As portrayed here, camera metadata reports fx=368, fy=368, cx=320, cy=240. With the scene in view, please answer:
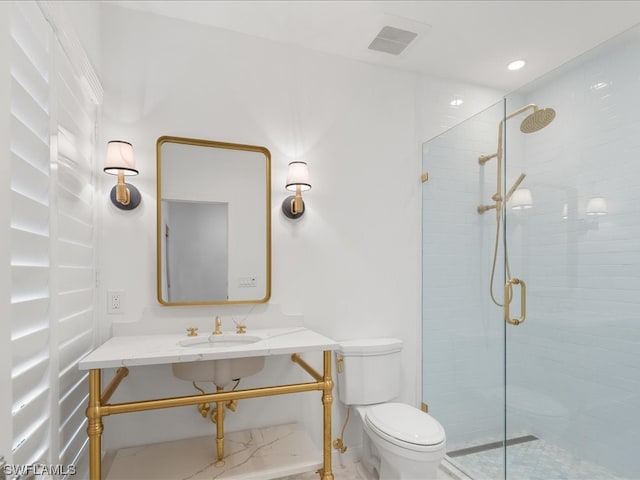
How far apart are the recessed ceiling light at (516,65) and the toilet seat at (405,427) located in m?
2.20

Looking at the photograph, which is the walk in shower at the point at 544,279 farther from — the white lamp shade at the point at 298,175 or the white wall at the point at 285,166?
the white lamp shade at the point at 298,175

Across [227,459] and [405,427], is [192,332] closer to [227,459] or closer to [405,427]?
[227,459]

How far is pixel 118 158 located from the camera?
169 cm

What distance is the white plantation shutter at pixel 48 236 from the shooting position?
3.08ft

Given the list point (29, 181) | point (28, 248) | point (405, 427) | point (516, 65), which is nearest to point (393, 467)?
point (405, 427)

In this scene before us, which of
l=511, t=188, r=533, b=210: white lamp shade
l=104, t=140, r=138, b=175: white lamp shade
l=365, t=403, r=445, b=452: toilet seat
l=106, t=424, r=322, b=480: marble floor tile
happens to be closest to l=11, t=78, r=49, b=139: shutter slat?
l=104, t=140, r=138, b=175: white lamp shade

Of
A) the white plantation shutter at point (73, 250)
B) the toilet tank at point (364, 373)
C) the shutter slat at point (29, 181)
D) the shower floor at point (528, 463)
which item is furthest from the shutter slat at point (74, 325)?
the shower floor at point (528, 463)

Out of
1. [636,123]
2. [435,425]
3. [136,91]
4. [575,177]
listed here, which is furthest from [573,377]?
[136,91]

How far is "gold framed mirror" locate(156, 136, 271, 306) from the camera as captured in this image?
1.88 m

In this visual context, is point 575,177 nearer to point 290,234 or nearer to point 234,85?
point 290,234

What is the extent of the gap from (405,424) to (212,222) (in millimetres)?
1396

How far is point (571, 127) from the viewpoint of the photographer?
1.69m

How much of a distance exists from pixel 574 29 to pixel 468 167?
2.94 feet

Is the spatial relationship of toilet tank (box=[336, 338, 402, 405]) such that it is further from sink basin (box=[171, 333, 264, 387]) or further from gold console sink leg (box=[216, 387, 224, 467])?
gold console sink leg (box=[216, 387, 224, 467])
